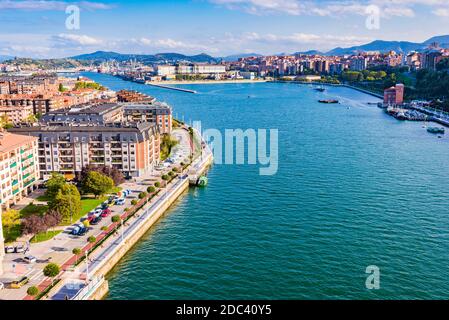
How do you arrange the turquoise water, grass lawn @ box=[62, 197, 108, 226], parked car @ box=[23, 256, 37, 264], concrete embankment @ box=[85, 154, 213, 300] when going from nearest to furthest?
concrete embankment @ box=[85, 154, 213, 300] < the turquoise water < parked car @ box=[23, 256, 37, 264] < grass lawn @ box=[62, 197, 108, 226]

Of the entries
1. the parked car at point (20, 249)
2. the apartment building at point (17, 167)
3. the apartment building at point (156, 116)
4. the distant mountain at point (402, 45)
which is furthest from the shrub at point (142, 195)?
the distant mountain at point (402, 45)

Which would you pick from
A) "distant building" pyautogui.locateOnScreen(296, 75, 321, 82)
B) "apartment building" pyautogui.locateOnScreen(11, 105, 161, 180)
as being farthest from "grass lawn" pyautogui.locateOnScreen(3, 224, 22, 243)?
"distant building" pyautogui.locateOnScreen(296, 75, 321, 82)

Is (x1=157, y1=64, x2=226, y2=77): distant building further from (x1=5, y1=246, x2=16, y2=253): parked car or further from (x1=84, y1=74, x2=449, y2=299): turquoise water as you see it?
(x1=5, y1=246, x2=16, y2=253): parked car

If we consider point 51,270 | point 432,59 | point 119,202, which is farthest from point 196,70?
point 51,270

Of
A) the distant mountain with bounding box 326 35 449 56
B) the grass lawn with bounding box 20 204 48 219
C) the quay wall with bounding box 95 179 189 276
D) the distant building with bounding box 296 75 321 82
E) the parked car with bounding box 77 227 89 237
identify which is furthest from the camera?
the distant mountain with bounding box 326 35 449 56

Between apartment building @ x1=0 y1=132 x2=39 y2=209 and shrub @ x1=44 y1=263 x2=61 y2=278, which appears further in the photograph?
apartment building @ x1=0 y1=132 x2=39 y2=209

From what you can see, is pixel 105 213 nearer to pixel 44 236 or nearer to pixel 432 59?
pixel 44 236

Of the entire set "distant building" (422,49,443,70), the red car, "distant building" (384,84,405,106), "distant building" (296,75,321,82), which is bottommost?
the red car

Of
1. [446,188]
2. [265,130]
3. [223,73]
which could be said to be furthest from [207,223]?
[223,73]
